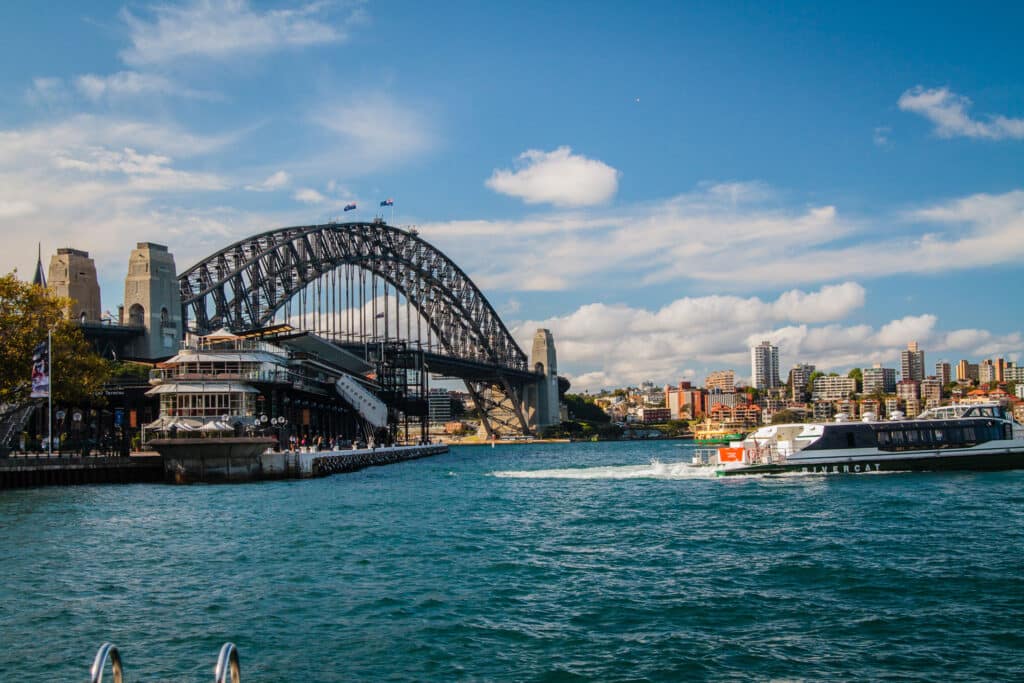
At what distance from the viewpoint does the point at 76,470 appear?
150 feet

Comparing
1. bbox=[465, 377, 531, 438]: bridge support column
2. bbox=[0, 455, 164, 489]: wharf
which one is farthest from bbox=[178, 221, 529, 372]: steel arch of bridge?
bbox=[0, 455, 164, 489]: wharf

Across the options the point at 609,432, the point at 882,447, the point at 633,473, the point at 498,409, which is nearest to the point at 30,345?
the point at 633,473

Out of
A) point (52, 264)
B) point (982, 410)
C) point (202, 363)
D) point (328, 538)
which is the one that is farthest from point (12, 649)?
point (52, 264)

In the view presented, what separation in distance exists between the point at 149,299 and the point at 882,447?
51.7 meters

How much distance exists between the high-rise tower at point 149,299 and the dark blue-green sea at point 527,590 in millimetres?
41086

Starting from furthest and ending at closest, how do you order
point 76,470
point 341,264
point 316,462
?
point 341,264, point 316,462, point 76,470

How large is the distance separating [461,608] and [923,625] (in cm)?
719

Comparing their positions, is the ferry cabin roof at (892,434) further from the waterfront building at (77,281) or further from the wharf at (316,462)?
the waterfront building at (77,281)

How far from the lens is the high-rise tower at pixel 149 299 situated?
73.2 metres

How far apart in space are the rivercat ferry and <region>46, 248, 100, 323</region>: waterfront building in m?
47.1

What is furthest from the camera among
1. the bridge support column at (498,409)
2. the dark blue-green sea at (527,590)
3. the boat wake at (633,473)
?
the bridge support column at (498,409)

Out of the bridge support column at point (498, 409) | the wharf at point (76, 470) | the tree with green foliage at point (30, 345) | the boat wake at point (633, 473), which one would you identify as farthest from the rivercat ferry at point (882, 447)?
the bridge support column at point (498, 409)

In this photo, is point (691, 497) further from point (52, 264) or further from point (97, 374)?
point (52, 264)

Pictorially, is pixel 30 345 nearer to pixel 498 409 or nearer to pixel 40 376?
pixel 40 376
